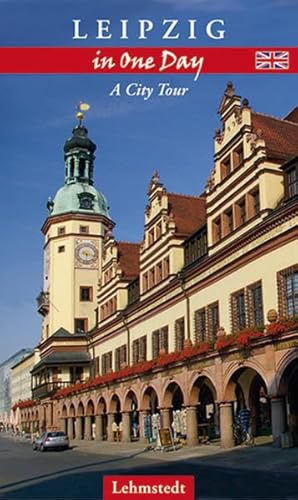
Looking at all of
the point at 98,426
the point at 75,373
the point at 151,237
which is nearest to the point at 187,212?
the point at 151,237

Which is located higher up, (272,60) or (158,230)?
(158,230)

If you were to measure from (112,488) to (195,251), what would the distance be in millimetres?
30866

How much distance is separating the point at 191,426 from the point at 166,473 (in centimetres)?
1354

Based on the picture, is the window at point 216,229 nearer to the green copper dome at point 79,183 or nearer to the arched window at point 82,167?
the green copper dome at point 79,183

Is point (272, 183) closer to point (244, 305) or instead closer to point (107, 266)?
point (244, 305)

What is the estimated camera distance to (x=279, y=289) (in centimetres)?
2834

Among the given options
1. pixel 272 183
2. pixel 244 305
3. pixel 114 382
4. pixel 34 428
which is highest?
pixel 272 183

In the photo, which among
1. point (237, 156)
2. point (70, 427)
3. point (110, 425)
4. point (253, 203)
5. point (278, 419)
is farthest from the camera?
point (70, 427)

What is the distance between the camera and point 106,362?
192ft

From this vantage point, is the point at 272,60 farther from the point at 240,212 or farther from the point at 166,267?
the point at 166,267

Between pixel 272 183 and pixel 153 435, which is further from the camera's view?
pixel 153 435

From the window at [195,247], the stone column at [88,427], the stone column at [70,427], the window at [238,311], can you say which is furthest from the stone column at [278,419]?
the stone column at [70,427]

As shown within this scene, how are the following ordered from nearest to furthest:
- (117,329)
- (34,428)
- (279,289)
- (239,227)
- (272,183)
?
(279,289), (272,183), (239,227), (117,329), (34,428)

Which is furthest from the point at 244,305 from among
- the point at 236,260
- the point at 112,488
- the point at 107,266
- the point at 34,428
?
the point at 34,428
